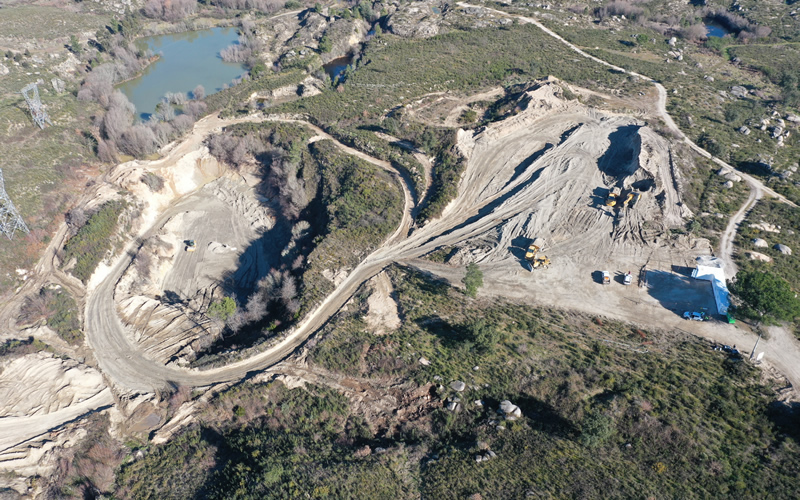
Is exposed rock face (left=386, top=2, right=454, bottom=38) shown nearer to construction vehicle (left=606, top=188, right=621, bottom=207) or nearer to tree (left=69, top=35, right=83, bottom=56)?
construction vehicle (left=606, top=188, right=621, bottom=207)

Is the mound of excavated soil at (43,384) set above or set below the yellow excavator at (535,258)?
below

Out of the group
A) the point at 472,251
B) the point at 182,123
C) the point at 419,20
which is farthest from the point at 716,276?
the point at 419,20

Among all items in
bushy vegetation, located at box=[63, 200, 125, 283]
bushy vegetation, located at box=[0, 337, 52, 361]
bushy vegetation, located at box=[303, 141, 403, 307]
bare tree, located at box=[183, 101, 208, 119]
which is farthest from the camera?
bare tree, located at box=[183, 101, 208, 119]

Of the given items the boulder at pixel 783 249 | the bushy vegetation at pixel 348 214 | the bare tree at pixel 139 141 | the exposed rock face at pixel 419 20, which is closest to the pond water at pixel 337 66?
the exposed rock face at pixel 419 20

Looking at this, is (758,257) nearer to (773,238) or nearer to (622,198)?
(773,238)

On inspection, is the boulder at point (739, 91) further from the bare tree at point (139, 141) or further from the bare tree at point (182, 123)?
the bare tree at point (139, 141)

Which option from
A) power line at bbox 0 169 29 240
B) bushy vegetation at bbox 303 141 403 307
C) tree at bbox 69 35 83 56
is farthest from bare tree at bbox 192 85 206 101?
power line at bbox 0 169 29 240

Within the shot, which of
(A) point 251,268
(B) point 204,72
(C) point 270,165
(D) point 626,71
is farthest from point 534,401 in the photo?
(B) point 204,72
